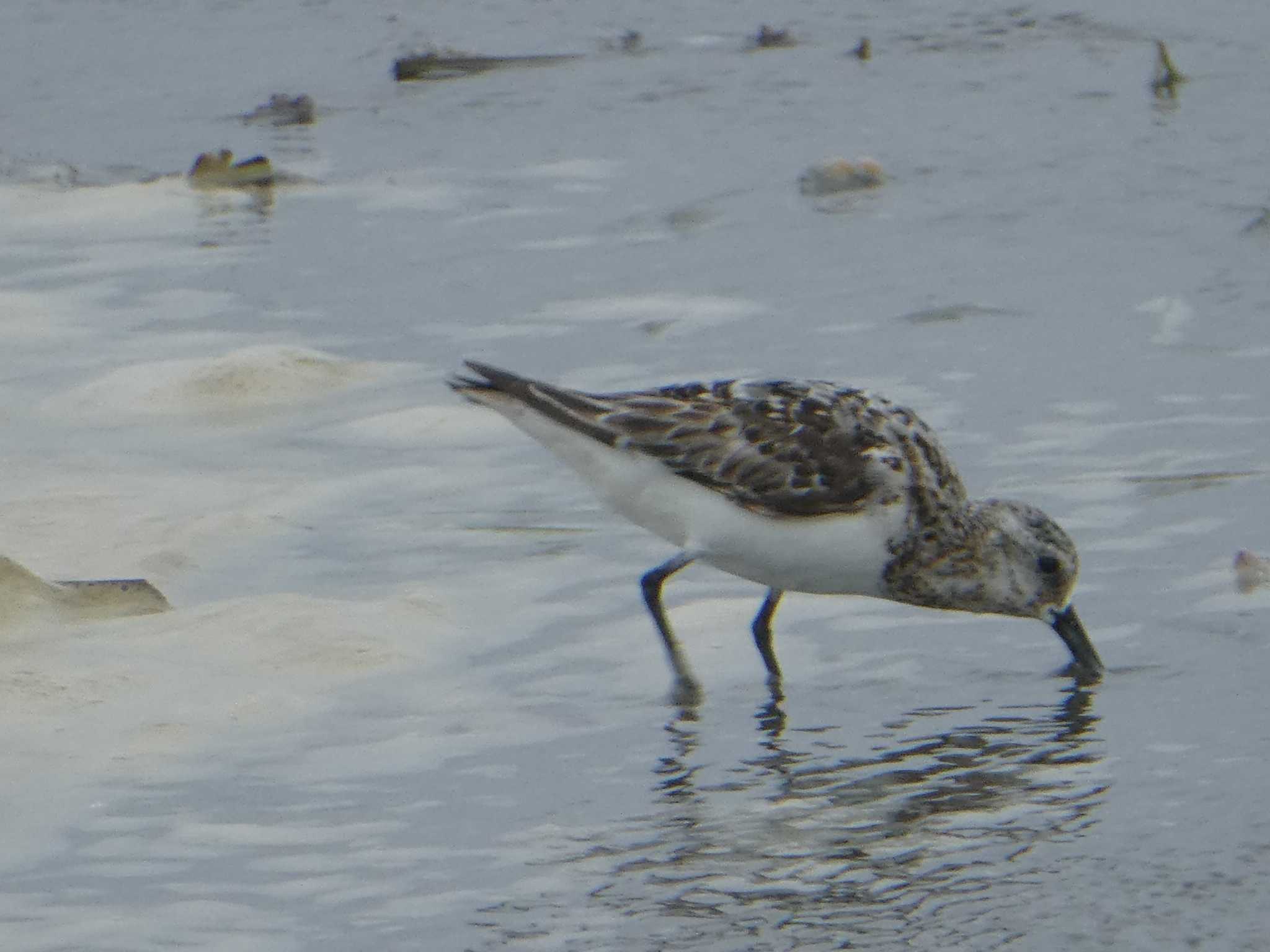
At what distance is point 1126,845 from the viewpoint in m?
4.03

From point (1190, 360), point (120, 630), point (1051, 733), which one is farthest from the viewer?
point (1190, 360)

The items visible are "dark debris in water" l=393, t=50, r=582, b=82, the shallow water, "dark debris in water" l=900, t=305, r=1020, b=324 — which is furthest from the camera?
"dark debris in water" l=393, t=50, r=582, b=82

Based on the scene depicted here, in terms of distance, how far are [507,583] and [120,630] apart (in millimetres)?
1017

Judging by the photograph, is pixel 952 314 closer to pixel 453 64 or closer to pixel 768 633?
pixel 768 633

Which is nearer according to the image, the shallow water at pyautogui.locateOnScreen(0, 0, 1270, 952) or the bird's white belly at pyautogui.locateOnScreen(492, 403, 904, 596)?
the shallow water at pyautogui.locateOnScreen(0, 0, 1270, 952)

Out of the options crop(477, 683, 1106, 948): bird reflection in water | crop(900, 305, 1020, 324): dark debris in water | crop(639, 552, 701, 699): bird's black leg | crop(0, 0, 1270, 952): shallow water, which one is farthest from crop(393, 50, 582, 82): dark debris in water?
crop(477, 683, 1106, 948): bird reflection in water

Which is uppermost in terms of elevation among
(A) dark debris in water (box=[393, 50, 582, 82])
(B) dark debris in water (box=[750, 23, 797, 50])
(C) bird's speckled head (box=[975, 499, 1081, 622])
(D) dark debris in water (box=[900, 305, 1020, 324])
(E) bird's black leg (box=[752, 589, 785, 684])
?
(B) dark debris in water (box=[750, 23, 797, 50])

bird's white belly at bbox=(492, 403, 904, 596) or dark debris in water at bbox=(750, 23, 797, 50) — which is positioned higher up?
dark debris in water at bbox=(750, 23, 797, 50)

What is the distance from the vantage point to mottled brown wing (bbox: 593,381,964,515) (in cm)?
581

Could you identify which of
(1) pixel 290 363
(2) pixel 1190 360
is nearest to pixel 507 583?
(1) pixel 290 363

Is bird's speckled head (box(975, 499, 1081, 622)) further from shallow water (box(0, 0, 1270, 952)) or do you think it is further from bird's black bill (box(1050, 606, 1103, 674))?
shallow water (box(0, 0, 1270, 952))

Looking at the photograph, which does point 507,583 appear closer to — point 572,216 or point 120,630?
point 120,630

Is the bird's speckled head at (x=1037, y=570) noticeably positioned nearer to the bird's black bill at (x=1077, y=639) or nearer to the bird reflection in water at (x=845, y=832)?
the bird's black bill at (x=1077, y=639)

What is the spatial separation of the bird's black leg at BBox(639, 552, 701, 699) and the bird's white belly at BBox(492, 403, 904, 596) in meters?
0.10
